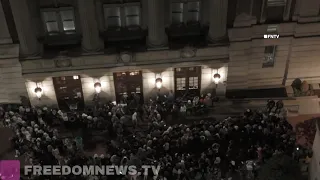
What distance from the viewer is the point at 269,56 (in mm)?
68812

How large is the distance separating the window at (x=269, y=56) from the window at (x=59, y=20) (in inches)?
712

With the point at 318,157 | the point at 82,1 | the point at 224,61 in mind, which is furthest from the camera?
the point at 224,61

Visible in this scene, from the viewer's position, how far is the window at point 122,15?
65000 millimetres

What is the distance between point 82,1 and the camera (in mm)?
62844

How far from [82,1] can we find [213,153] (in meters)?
17.2

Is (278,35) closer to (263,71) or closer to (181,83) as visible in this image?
(263,71)

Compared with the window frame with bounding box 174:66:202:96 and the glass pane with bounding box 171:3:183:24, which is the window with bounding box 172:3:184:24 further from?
the window frame with bounding box 174:66:202:96

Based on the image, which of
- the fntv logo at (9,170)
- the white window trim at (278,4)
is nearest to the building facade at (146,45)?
the white window trim at (278,4)

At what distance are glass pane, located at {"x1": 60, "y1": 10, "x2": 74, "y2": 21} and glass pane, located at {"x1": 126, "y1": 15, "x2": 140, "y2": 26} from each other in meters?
5.06

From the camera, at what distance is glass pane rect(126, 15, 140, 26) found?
66044 millimetres

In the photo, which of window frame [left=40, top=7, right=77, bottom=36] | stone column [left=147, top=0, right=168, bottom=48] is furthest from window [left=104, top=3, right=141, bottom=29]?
window frame [left=40, top=7, right=77, bottom=36]

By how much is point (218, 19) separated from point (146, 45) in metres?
6.99

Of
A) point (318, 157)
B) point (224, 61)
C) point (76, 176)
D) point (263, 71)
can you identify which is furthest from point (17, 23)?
point (318, 157)

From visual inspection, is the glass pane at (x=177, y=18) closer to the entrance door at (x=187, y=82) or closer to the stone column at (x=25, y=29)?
the entrance door at (x=187, y=82)
